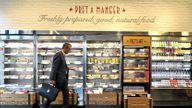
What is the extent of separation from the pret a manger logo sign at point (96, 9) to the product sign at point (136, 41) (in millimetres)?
808

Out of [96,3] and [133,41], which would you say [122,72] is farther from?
[96,3]

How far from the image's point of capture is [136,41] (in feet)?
24.1

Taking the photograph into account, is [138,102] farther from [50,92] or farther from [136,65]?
[50,92]

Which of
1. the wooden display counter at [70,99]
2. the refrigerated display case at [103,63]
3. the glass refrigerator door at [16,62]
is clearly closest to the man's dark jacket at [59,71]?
the wooden display counter at [70,99]

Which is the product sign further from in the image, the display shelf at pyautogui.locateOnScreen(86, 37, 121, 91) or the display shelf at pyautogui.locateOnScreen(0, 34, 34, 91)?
the display shelf at pyautogui.locateOnScreen(0, 34, 34, 91)

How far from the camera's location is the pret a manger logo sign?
25.3 feet

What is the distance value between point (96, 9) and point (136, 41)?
1.32 m

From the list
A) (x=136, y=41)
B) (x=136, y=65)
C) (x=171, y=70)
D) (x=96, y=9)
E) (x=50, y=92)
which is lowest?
(x=50, y=92)

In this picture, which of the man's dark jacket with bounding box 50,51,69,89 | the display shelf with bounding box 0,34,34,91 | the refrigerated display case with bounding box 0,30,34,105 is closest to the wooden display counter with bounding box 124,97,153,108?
the man's dark jacket with bounding box 50,51,69,89

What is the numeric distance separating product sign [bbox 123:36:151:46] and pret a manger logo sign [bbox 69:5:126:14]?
2.65ft

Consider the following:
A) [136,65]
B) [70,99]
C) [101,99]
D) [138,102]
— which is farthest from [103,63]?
[138,102]

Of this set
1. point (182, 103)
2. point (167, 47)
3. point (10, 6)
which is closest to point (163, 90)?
point (182, 103)

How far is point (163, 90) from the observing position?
783 cm

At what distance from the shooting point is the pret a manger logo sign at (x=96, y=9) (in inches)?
304
